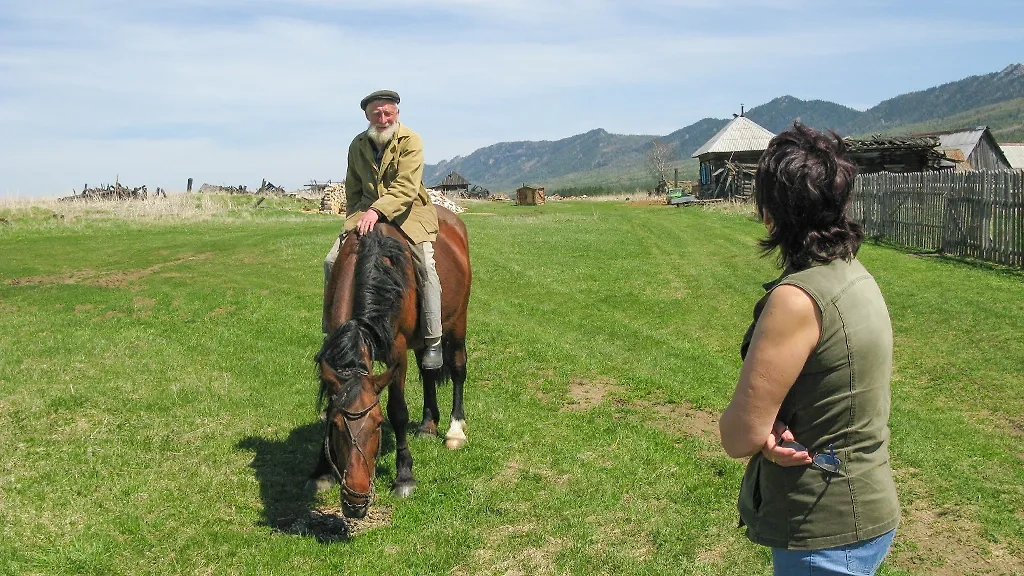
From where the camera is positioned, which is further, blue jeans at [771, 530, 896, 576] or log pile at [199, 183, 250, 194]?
log pile at [199, 183, 250, 194]

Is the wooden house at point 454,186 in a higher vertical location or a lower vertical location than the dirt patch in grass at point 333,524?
higher

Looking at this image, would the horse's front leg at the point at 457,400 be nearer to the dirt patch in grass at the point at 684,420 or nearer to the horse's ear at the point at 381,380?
the dirt patch in grass at the point at 684,420

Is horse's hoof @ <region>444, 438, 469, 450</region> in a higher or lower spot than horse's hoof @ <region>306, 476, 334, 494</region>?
lower

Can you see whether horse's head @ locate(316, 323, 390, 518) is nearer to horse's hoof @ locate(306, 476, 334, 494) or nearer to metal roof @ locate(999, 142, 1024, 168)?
horse's hoof @ locate(306, 476, 334, 494)

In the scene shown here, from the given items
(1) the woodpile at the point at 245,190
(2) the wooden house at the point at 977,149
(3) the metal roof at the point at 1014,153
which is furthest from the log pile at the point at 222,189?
(3) the metal roof at the point at 1014,153

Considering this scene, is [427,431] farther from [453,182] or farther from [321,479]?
[453,182]

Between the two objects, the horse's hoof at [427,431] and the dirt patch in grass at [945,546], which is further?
the horse's hoof at [427,431]

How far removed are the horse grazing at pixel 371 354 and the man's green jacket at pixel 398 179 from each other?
0.80 feet

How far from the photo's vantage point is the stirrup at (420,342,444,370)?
22.6 ft

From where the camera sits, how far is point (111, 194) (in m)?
39.8

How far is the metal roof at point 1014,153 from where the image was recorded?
68562 millimetres

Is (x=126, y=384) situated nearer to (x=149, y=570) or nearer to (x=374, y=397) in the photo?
(x=149, y=570)

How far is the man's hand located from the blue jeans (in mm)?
4324

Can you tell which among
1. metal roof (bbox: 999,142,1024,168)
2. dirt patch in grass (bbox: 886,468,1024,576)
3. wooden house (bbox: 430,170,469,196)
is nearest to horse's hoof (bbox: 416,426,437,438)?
dirt patch in grass (bbox: 886,468,1024,576)
